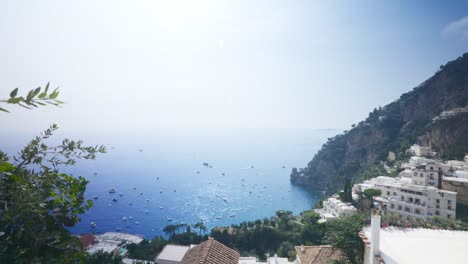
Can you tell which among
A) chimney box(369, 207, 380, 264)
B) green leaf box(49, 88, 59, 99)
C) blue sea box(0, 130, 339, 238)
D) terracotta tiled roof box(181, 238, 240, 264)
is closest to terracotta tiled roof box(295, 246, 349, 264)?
terracotta tiled roof box(181, 238, 240, 264)

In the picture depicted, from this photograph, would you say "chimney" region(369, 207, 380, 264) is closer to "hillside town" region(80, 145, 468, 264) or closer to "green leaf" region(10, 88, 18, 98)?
"hillside town" region(80, 145, 468, 264)

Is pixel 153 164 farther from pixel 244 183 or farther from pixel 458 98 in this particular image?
pixel 458 98

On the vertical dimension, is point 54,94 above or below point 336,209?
above

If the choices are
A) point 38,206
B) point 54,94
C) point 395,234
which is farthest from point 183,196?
point 54,94

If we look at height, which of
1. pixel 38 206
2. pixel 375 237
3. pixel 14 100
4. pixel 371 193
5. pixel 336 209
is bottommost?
pixel 336 209

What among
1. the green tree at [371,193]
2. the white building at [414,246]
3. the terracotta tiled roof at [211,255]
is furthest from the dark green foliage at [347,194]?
the terracotta tiled roof at [211,255]

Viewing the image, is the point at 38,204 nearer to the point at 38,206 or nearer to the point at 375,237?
the point at 38,206

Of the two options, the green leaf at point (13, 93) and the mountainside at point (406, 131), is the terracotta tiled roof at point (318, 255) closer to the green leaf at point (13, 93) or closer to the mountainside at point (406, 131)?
the green leaf at point (13, 93)
